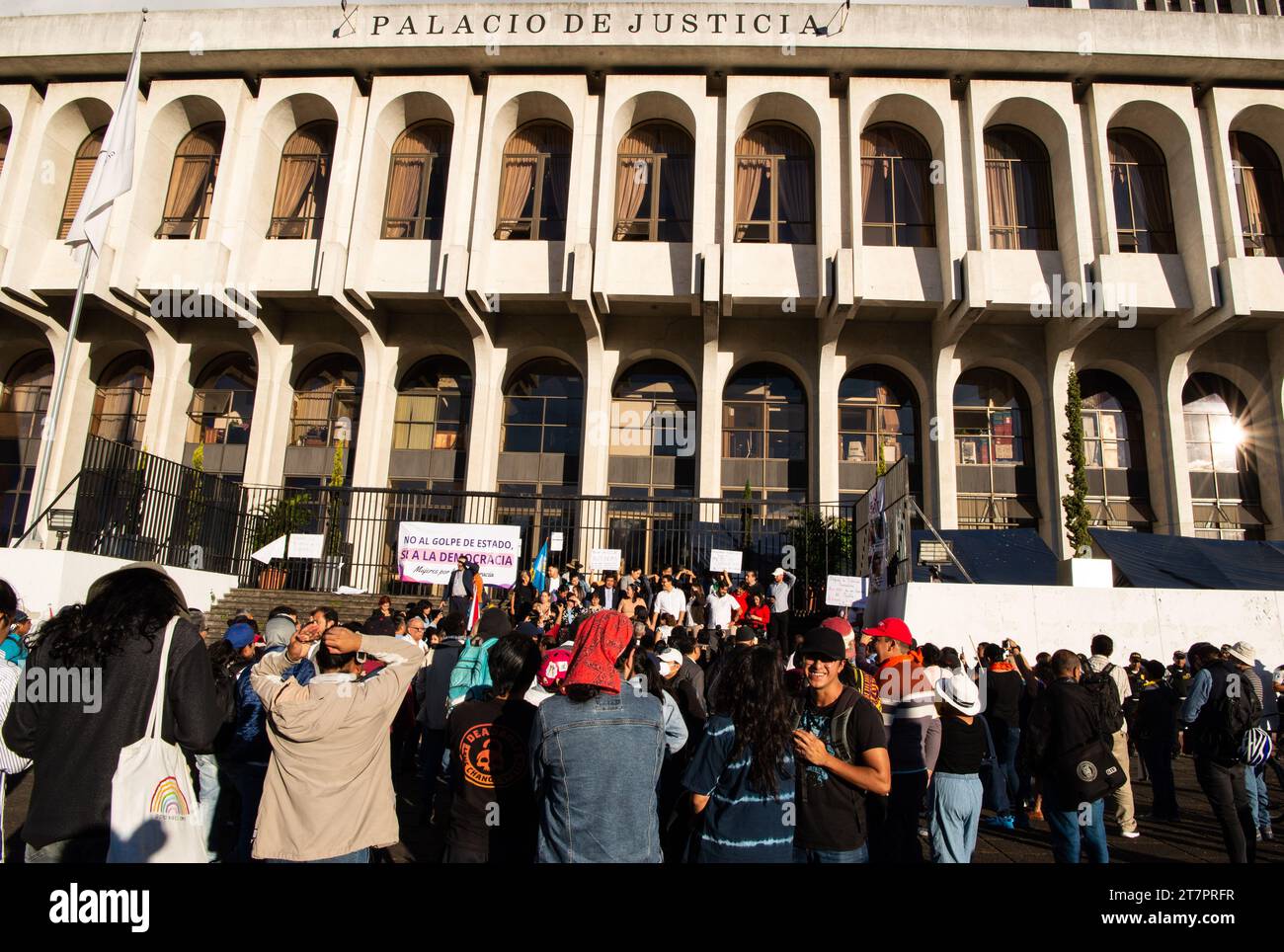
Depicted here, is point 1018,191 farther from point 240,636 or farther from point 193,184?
point 193,184

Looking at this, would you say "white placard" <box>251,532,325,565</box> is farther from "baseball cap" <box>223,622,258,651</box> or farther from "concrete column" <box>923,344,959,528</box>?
"concrete column" <box>923,344,959,528</box>

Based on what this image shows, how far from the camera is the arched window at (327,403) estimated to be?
22547mm

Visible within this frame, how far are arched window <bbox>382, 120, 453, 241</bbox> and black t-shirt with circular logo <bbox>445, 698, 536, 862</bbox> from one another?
65.6 feet

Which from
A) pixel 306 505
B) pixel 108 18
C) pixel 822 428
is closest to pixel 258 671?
pixel 306 505

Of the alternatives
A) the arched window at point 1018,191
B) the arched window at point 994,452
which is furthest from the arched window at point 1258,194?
the arched window at point 994,452

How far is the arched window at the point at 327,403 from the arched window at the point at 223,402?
1.43 m

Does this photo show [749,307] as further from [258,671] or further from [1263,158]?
[258,671]

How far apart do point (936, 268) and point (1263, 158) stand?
33.6 ft

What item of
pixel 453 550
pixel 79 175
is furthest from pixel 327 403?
pixel 453 550

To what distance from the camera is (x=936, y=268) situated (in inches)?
782

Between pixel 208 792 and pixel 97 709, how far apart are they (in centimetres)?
203

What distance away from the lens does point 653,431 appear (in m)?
22.2

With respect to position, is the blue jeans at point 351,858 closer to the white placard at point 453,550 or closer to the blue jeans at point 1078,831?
the blue jeans at point 1078,831

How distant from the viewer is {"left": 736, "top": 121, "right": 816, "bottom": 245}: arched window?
832 inches
